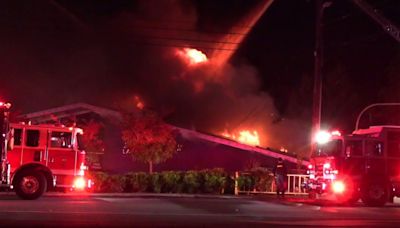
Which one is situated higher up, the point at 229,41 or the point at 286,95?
the point at 229,41

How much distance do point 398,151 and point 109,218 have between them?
41.7 feet

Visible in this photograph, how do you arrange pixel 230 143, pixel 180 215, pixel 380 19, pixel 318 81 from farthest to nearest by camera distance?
pixel 230 143
pixel 380 19
pixel 318 81
pixel 180 215

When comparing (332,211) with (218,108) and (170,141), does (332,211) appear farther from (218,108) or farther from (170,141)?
(218,108)

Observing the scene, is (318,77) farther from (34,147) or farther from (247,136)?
(247,136)

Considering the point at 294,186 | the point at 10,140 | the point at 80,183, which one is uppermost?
the point at 10,140

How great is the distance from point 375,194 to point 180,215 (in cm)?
948

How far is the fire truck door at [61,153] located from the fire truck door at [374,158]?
10379mm

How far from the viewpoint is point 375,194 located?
2497 centimetres

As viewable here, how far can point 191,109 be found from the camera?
1775 inches

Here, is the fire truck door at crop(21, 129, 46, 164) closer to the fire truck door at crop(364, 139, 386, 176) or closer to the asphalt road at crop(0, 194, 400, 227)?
the asphalt road at crop(0, 194, 400, 227)

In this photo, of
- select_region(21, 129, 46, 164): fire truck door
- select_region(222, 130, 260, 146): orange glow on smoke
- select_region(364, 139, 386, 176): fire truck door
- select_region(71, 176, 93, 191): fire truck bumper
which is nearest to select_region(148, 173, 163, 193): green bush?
select_region(71, 176, 93, 191): fire truck bumper

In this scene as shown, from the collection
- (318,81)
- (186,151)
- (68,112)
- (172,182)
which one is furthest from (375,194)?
(68,112)

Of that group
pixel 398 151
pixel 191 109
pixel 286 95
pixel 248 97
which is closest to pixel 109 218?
pixel 398 151

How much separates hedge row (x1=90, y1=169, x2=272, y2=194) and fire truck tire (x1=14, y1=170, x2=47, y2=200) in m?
6.22
